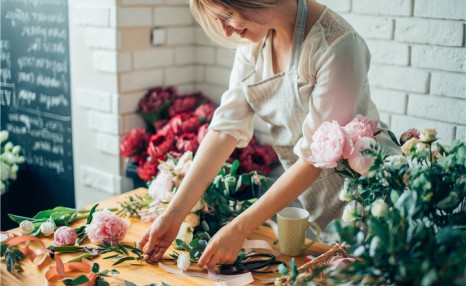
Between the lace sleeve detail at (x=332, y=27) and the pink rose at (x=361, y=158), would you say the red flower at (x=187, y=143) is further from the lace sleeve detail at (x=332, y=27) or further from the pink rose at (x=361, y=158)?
the pink rose at (x=361, y=158)

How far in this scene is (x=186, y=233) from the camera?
57.0 inches

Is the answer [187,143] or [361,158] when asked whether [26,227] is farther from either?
[361,158]

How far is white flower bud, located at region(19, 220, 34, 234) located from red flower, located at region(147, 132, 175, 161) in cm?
73

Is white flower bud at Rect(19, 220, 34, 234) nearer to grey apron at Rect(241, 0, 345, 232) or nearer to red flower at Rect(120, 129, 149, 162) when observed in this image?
grey apron at Rect(241, 0, 345, 232)

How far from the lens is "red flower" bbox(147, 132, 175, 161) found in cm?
214

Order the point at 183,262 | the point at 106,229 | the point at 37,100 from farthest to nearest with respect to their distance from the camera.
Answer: the point at 37,100
the point at 106,229
the point at 183,262

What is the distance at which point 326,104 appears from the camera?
137 cm

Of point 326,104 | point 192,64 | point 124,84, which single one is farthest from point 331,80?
point 192,64

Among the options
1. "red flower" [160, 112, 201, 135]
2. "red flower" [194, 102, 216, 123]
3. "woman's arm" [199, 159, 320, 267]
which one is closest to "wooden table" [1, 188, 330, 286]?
"woman's arm" [199, 159, 320, 267]

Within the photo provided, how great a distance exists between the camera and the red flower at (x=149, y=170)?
83.5 inches

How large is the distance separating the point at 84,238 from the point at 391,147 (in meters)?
0.86

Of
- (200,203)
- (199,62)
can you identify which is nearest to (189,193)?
(200,203)

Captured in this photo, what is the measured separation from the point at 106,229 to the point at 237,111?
0.50 metres

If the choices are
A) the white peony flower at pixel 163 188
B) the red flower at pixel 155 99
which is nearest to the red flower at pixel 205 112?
the red flower at pixel 155 99
